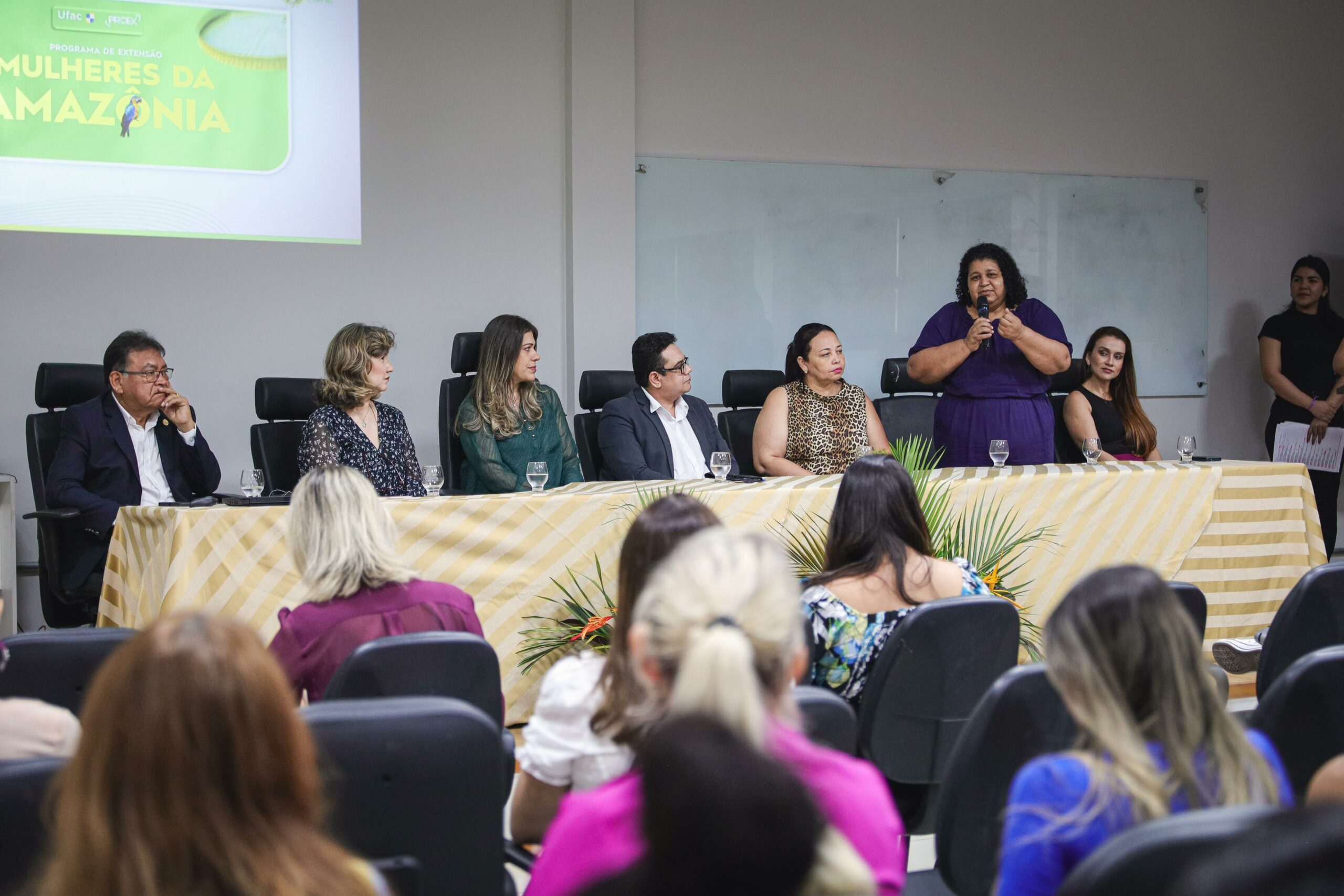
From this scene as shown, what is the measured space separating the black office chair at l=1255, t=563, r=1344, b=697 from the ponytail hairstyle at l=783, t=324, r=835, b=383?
2084 mm

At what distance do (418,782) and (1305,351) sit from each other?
580 centimetres

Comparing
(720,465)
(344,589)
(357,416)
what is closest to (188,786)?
(344,589)

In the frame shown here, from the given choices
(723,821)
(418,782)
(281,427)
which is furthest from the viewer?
(281,427)

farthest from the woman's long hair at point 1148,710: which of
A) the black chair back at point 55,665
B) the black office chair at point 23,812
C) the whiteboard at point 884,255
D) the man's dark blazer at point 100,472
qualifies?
the whiteboard at point 884,255

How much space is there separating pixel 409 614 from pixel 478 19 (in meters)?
3.75

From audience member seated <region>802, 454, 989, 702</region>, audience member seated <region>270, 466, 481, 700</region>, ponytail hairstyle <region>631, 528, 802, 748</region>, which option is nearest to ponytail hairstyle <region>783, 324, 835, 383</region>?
audience member seated <region>802, 454, 989, 702</region>

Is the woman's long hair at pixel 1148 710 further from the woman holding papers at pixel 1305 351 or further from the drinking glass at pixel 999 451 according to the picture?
the woman holding papers at pixel 1305 351

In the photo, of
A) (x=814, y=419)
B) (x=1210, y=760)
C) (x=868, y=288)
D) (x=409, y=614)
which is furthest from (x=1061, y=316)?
(x=1210, y=760)

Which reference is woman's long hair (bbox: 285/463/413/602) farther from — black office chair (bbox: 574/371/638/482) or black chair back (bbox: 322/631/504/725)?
black office chair (bbox: 574/371/638/482)

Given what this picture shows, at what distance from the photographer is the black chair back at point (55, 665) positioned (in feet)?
5.73

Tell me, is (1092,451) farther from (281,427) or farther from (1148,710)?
(1148,710)

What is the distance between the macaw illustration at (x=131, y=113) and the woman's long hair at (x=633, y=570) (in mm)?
3550

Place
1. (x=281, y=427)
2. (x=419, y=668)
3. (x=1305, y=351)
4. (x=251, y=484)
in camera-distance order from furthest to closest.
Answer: (x=1305, y=351) < (x=281, y=427) < (x=251, y=484) < (x=419, y=668)

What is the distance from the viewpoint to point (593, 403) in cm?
421
